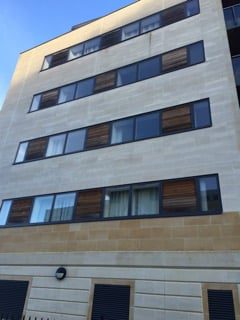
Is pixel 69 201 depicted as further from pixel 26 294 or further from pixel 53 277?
pixel 26 294

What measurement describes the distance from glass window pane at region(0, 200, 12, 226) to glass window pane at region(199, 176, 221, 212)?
27.0ft

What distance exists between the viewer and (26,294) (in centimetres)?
966

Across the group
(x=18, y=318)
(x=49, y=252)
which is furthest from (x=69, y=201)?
(x=18, y=318)

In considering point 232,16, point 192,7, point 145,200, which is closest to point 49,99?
point 192,7

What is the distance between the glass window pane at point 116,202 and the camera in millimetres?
9779

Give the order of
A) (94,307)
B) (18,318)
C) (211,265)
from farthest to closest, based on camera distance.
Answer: (18,318) < (94,307) < (211,265)

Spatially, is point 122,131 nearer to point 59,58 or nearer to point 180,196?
point 180,196

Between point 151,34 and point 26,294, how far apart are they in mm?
12337

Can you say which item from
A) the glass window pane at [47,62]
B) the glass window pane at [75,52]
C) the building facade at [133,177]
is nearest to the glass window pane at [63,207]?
the building facade at [133,177]

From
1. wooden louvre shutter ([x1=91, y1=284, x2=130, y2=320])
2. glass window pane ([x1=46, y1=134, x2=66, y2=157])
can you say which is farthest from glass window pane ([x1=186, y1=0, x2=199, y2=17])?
wooden louvre shutter ([x1=91, y1=284, x2=130, y2=320])

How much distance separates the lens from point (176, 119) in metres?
10.5

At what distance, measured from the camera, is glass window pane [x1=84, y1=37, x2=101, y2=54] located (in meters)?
15.6

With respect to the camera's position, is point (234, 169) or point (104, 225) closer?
point (234, 169)

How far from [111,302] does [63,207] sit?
4.13 meters
